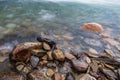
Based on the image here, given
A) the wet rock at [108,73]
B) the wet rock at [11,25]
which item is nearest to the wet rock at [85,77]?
the wet rock at [108,73]

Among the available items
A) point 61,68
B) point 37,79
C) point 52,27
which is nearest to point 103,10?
point 52,27

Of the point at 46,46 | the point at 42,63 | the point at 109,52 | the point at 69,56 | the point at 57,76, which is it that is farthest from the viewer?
the point at 109,52

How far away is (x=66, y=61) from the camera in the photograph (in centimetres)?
365

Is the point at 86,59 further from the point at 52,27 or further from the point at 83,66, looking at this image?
the point at 52,27

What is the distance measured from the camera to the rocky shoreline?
10.5 feet

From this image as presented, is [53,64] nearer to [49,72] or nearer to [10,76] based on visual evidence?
[49,72]

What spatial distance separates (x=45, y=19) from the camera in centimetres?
613

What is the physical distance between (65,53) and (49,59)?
1.51 ft

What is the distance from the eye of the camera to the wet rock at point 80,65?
134 inches

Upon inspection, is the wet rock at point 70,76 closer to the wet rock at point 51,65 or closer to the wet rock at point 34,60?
the wet rock at point 51,65

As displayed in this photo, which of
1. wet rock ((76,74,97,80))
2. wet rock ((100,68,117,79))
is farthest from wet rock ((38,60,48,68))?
wet rock ((100,68,117,79))

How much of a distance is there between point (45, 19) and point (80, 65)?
120 inches

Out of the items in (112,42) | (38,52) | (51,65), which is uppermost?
(38,52)

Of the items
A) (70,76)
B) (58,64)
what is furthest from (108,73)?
(58,64)
